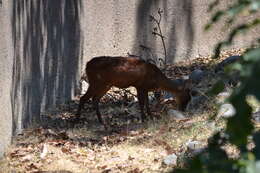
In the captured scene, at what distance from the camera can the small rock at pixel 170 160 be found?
5973mm

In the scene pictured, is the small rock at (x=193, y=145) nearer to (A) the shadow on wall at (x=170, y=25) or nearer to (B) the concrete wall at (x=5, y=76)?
(B) the concrete wall at (x=5, y=76)

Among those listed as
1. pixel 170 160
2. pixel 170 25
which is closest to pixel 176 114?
pixel 170 160

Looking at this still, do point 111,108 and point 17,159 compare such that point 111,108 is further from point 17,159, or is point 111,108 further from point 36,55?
point 17,159

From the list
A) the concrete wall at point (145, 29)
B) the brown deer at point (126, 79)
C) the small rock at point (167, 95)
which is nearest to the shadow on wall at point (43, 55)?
the concrete wall at point (145, 29)

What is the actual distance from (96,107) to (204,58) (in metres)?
3.57

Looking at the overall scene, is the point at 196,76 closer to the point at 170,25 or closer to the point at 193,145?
the point at 170,25

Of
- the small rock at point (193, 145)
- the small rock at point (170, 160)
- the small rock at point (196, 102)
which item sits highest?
the small rock at point (196, 102)

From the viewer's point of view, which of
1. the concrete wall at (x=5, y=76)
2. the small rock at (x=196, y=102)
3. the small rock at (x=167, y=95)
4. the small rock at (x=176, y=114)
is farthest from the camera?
the small rock at (x=167, y=95)

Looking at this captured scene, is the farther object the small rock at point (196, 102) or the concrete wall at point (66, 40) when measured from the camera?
the small rock at point (196, 102)

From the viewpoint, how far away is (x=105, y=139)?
7492mm

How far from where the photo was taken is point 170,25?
11352 mm

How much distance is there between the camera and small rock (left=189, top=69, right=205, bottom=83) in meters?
9.91

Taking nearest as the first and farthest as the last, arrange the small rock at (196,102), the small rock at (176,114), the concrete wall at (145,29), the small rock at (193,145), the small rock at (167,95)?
the small rock at (193,145)
the small rock at (176,114)
the small rock at (196,102)
the small rock at (167,95)
the concrete wall at (145,29)

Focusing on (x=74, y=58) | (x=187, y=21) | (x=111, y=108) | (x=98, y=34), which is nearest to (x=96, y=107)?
(x=111, y=108)
